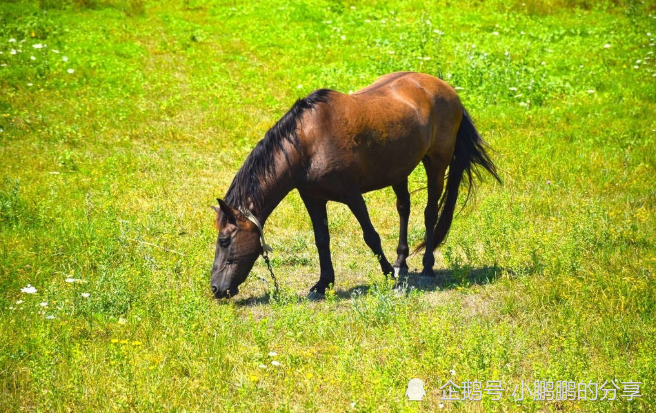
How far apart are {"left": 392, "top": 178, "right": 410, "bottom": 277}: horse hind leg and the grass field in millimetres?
415

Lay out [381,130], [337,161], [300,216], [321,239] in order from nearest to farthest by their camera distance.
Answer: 1. [337,161]
2. [381,130]
3. [321,239]
4. [300,216]

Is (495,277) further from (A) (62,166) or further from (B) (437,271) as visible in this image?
(A) (62,166)

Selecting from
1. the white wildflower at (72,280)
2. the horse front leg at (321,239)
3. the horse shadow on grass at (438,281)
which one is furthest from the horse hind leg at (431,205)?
the white wildflower at (72,280)

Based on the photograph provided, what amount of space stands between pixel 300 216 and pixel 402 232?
1.93m

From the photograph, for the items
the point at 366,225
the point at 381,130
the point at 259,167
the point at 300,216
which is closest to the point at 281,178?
the point at 259,167

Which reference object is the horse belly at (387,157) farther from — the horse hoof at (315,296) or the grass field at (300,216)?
the horse hoof at (315,296)

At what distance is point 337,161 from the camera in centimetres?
618

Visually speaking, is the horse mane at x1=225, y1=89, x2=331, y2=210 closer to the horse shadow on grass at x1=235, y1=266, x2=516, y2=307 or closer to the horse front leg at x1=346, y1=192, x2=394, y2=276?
the horse front leg at x1=346, y1=192, x2=394, y2=276

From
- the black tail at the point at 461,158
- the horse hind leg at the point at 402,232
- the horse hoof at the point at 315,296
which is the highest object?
the black tail at the point at 461,158

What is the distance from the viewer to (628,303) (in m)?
5.78

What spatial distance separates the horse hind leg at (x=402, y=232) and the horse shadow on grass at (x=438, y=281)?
9 centimetres

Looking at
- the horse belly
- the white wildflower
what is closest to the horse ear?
the horse belly

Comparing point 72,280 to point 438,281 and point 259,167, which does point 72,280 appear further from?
point 438,281

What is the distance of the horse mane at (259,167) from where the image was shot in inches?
240
